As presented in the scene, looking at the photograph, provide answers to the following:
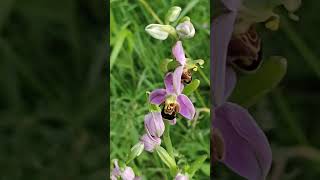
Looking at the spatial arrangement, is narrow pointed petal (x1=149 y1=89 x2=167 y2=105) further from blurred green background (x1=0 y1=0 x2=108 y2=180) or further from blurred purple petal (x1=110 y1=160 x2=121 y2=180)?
blurred green background (x1=0 y1=0 x2=108 y2=180)

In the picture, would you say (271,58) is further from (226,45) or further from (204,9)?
(204,9)

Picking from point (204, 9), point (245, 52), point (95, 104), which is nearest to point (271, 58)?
point (245, 52)

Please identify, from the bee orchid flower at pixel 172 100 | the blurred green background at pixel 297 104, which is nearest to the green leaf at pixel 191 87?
the bee orchid flower at pixel 172 100

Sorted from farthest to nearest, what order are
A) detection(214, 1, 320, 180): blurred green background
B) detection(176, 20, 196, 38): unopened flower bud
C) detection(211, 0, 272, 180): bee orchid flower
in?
detection(214, 1, 320, 180): blurred green background → detection(211, 0, 272, 180): bee orchid flower → detection(176, 20, 196, 38): unopened flower bud

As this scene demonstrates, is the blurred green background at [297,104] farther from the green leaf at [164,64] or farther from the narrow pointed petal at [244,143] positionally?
the green leaf at [164,64]

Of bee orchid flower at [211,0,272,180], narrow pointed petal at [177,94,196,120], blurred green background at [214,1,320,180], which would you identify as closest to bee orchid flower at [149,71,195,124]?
narrow pointed petal at [177,94,196,120]

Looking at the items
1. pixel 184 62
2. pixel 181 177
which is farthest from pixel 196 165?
pixel 184 62

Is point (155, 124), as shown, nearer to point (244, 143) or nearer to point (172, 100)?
point (172, 100)
